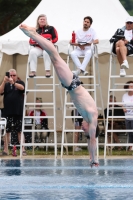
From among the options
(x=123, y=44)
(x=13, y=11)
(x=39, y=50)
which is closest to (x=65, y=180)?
(x=123, y=44)

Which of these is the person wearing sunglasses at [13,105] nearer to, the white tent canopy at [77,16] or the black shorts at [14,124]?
the black shorts at [14,124]

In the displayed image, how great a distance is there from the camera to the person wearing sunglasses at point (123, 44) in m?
16.8

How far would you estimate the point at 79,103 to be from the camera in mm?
11008

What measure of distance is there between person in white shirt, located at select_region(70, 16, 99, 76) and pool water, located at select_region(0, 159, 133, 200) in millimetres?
2925

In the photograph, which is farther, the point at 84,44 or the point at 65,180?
the point at 84,44

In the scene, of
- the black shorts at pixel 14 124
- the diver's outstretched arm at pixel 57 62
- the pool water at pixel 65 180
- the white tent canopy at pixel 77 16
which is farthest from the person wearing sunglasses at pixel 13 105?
the diver's outstretched arm at pixel 57 62

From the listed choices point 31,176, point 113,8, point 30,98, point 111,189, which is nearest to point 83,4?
point 113,8

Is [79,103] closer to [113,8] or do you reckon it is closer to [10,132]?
[10,132]

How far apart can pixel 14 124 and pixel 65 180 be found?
7314 millimetres

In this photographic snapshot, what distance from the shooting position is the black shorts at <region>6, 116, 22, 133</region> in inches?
719

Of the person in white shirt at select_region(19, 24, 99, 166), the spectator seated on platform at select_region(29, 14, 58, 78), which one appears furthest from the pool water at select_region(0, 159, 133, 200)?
the spectator seated on platform at select_region(29, 14, 58, 78)

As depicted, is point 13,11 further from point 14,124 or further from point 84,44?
point 84,44

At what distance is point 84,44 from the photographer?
17344 mm

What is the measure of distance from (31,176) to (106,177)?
4.50ft
